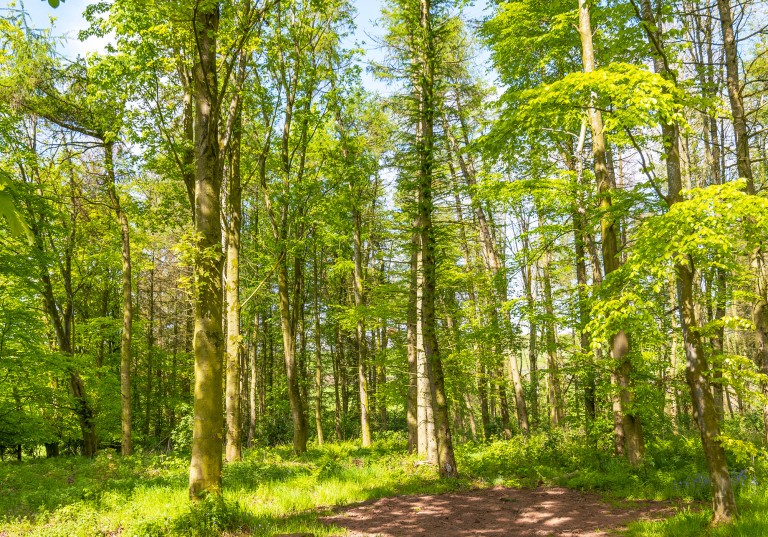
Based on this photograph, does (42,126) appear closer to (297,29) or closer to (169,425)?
(297,29)

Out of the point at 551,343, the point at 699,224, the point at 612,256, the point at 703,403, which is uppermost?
the point at 612,256

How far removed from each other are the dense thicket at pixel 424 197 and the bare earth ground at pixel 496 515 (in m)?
1.60

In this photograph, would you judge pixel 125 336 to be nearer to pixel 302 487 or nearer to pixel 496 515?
pixel 302 487

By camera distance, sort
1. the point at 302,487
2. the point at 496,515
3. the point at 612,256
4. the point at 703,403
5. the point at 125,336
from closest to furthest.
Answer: the point at 703,403, the point at 496,515, the point at 612,256, the point at 302,487, the point at 125,336

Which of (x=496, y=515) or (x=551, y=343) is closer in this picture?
(x=496, y=515)

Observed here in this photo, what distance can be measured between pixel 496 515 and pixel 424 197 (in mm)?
6656

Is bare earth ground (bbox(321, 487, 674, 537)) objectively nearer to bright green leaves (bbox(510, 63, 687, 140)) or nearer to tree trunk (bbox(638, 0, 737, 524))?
tree trunk (bbox(638, 0, 737, 524))

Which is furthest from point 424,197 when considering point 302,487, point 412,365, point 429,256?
point 302,487

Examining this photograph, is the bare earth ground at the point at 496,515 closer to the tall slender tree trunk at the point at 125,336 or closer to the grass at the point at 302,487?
the grass at the point at 302,487

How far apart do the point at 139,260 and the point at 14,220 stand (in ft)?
77.7

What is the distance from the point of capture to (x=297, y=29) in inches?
585

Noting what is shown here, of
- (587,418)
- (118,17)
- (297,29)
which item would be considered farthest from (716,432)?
(297,29)

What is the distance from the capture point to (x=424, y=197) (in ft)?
35.8

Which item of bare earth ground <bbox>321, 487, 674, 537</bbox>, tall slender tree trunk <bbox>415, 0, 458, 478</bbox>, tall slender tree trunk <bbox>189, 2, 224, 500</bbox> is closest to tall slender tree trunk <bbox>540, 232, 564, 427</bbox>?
tall slender tree trunk <bbox>415, 0, 458, 478</bbox>
